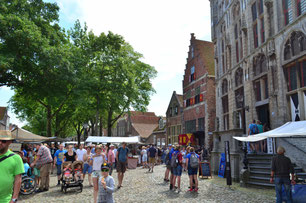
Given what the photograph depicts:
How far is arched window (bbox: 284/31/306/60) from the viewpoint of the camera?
1214 cm

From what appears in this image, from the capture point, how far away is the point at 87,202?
8.22 meters

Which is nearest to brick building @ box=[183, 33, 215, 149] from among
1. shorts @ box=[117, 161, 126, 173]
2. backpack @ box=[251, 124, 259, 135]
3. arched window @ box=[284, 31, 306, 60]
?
backpack @ box=[251, 124, 259, 135]

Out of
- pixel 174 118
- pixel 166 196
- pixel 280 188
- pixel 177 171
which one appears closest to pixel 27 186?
pixel 166 196

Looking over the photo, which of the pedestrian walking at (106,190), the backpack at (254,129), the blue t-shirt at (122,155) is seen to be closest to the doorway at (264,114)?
the backpack at (254,129)

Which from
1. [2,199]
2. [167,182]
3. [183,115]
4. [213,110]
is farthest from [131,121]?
[2,199]

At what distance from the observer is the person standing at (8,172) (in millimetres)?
3299

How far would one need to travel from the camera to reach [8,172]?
335 cm

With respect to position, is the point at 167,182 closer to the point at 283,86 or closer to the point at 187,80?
the point at 283,86

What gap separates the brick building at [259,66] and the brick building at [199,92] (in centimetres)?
500

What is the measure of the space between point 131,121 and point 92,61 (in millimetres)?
32949

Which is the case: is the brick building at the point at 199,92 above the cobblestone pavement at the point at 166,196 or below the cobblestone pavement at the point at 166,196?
above

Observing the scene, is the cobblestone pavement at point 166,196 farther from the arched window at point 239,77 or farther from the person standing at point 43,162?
the arched window at point 239,77

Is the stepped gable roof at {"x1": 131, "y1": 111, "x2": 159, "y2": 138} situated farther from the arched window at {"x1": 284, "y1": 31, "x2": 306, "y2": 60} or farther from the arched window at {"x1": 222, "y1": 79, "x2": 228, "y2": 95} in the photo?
the arched window at {"x1": 284, "y1": 31, "x2": 306, "y2": 60}

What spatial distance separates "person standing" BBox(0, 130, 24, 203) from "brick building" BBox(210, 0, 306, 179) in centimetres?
1113
